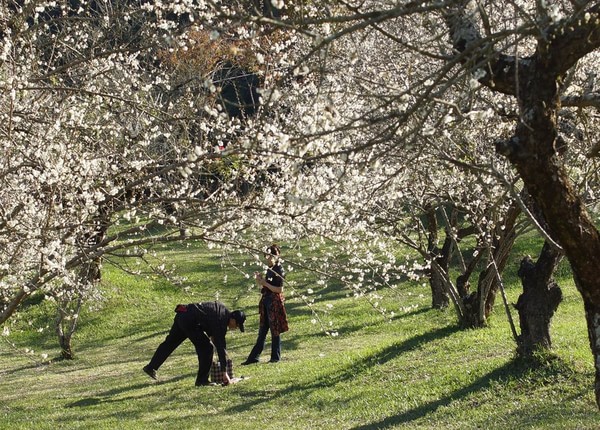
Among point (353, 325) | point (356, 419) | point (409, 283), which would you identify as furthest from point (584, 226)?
point (409, 283)

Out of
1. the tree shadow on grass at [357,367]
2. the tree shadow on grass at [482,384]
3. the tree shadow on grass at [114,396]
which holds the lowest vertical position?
the tree shadow on grass at [482,384]

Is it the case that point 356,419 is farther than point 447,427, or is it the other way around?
point 356,419

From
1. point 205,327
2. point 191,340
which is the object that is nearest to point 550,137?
point 205,327

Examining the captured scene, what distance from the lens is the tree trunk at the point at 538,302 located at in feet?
29.8

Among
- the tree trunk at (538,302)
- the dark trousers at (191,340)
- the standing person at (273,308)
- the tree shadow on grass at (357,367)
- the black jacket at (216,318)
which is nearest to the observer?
the tree trunk at (538,302)

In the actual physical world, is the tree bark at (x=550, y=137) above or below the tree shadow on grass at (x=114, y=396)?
above

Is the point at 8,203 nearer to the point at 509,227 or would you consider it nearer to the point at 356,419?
the point at 356,419

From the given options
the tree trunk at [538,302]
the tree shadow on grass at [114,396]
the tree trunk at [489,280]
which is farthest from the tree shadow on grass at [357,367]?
the tree trunk at [538,302]

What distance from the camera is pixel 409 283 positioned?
20516 mm

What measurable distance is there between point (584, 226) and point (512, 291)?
1332cm

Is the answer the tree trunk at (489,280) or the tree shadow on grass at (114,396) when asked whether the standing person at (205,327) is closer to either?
the tree shadow on grass at (114,396)

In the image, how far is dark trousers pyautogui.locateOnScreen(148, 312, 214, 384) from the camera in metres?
11.4

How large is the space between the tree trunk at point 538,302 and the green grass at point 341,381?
8.6 inches

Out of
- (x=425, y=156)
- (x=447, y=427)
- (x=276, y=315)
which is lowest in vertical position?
(x=447, y=427)
